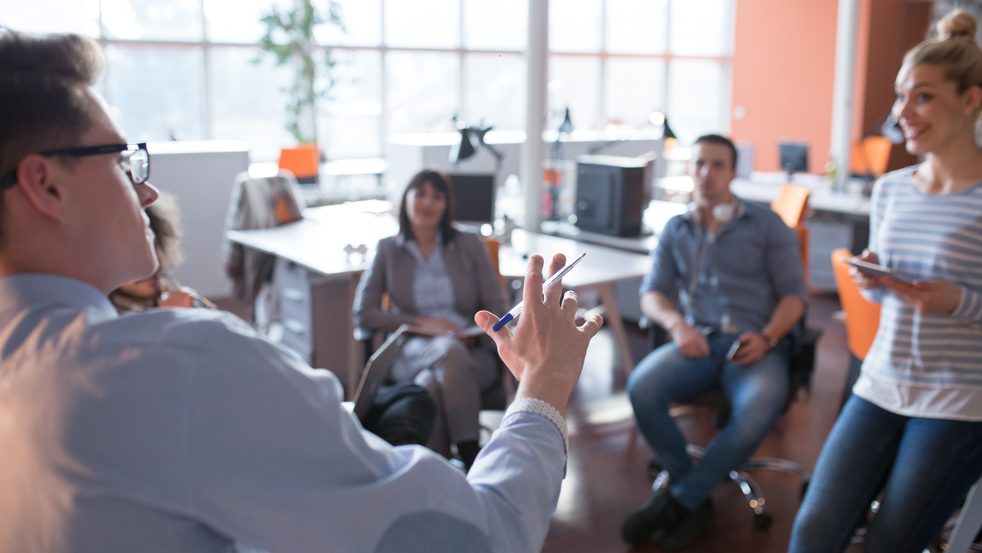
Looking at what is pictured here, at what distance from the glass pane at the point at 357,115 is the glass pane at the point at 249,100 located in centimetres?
55

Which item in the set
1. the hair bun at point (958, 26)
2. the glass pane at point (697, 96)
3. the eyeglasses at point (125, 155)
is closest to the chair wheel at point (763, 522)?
the hair bun at point (958, 26)

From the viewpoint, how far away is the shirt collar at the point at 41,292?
85 centimetres

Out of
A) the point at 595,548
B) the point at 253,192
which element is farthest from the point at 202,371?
the point at 253,192

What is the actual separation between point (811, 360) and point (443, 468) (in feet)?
8.63

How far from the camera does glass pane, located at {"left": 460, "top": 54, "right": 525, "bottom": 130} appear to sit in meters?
11.7

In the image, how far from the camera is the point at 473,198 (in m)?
4.82

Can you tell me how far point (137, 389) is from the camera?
0.77 m

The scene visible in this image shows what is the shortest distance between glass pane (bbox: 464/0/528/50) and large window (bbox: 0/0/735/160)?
0.07ft

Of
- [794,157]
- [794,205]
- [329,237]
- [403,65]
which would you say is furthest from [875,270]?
[403,65]

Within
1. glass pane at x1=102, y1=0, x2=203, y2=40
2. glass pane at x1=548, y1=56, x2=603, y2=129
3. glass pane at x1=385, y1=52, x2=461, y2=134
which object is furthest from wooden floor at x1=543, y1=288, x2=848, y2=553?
A: glass pane at x1=548, y1=56, x2=603, y2=129

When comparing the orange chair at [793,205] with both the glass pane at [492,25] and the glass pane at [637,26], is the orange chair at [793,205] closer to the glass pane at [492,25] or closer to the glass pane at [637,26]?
the glass pane at [492,25]

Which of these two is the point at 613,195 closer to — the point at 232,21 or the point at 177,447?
the point at 177,447

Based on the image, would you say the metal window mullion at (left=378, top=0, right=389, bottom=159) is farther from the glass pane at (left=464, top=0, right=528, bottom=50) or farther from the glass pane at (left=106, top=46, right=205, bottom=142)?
the glass pane at (left=106, top=46, right=205, bottom=142)

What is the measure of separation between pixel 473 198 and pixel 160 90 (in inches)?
244
